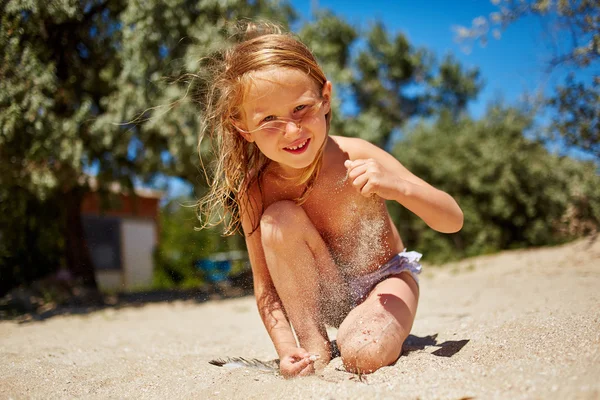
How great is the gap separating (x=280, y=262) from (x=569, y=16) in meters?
3.56

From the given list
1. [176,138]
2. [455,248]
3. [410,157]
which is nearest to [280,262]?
[176,138]

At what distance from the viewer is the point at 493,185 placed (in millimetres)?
9570

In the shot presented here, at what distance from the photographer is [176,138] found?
5848mm

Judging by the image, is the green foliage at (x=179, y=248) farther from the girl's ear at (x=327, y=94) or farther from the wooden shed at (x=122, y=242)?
the girl's ear at (x=327, y=94)

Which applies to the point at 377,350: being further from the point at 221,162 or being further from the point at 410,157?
the point at 410,157

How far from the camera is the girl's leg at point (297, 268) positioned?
6.07 feet

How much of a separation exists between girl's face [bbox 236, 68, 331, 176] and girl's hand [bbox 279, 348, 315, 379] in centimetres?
69

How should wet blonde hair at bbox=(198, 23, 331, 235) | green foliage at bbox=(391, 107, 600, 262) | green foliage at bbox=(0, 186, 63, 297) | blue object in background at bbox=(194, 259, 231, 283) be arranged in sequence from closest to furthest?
1. wet blonde hair at bbox=(198, 23, 331, 235)
2. green foliage at bbox=(0, 186, 63, 297)
3. green foliage at bbox=(391, 107, 600, 262)
4. blue object in background at bbox=(194, 259, 231, 283)

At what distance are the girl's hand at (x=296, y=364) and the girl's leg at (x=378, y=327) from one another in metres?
0.14

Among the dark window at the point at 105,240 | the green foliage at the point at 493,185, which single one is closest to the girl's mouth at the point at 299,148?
the green foliage at the point at 493,185

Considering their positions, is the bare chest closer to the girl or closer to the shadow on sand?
the girl

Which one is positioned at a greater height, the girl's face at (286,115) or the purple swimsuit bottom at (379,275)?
the girl's face at (286,115)

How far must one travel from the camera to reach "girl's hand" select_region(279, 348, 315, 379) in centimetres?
165

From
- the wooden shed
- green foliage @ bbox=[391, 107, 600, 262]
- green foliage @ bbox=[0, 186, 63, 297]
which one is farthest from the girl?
the wooden shed
